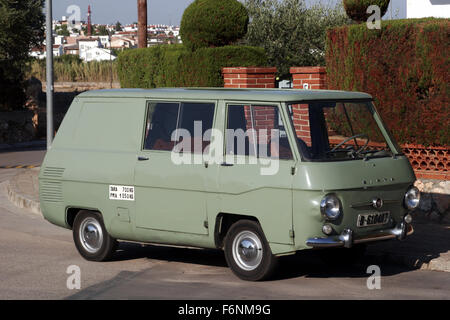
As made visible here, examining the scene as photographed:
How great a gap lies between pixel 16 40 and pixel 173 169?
957 inches

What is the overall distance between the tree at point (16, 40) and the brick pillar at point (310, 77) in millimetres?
18821

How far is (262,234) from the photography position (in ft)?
29.2

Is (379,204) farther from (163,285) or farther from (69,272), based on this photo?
(69,272)

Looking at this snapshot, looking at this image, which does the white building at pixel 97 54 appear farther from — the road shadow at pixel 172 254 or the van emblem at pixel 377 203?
the van emblem at pixel 377 203

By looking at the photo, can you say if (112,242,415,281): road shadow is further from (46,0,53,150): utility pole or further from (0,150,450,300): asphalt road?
(46,0,53,150): utility pole

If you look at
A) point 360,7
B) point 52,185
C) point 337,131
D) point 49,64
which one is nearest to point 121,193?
point 52,185

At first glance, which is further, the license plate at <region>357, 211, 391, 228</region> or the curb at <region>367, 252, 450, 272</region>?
the curb at <region>367, 252, 450, 272</region>

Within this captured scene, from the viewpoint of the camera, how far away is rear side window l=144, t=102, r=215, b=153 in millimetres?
9430

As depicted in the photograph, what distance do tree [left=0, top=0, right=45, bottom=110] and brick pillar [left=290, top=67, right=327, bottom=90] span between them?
61.7 ft
